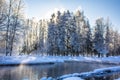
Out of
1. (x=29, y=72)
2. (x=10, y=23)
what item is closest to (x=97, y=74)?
(x=29, y=72)

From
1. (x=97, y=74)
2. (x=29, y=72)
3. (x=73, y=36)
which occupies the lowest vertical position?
(x=97, y=74)

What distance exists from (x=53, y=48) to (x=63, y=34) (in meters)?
5.12

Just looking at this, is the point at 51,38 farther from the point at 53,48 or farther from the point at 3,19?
the point at 3,19

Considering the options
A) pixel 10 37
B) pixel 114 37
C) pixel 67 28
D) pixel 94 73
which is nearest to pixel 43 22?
pixel 67 28

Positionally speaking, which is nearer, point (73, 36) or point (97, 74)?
point (97, 74)

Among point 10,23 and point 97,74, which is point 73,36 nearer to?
point 10,23

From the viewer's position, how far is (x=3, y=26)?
3450 cm

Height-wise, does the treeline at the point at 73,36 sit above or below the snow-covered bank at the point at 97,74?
above

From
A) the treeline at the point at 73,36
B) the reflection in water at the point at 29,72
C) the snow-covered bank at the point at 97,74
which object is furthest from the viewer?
the treeline at the point at 73,36

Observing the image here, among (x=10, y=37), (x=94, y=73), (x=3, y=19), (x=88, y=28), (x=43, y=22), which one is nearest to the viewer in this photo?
(x=94, y=73)

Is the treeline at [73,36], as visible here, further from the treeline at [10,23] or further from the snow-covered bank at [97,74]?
the snow-covered bank at [97,74]

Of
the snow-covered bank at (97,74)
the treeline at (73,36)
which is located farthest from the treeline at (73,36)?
the snow-covered bank at (97,74)

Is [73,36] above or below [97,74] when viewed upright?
above

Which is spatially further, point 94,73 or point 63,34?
point 63,34
